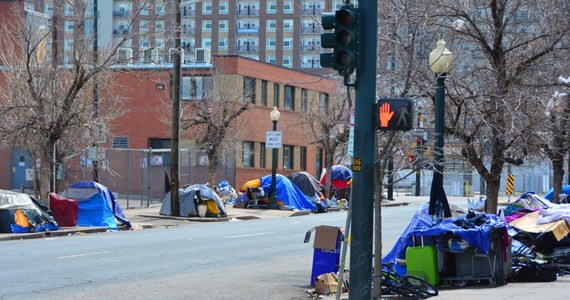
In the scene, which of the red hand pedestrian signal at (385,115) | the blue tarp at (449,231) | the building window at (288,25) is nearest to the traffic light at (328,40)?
the red hand pedestrian signal at (385,115)

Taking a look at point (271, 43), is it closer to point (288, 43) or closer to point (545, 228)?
point (288, 43)

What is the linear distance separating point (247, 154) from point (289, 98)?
17.7 ft

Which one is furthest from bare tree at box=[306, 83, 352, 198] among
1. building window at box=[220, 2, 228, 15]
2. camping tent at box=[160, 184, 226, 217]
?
building window at box=[220, 2, 228, 15]

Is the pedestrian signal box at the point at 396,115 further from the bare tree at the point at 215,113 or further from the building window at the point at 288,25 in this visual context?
the building window at the point at 288,25

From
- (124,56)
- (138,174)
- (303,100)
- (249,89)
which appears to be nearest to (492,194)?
(124,56)

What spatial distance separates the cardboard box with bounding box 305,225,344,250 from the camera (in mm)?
13234

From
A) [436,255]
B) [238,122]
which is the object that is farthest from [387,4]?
[238,122]

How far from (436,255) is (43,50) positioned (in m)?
21.4

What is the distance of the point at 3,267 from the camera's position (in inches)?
612

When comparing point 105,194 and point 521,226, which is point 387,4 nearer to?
point 521,226

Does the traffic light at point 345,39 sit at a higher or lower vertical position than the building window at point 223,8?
lower

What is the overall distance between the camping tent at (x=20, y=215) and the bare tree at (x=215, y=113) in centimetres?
1784

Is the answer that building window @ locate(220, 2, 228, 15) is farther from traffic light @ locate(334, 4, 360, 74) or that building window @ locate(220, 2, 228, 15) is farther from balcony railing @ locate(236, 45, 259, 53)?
traffic light @ locate(334, 4, 360, 74)

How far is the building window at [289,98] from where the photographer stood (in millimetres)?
53094
